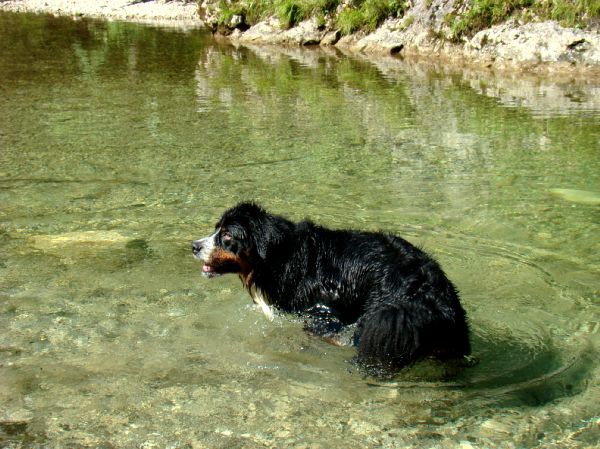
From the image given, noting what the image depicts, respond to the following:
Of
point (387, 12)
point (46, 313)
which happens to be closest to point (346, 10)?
point (387, 12)

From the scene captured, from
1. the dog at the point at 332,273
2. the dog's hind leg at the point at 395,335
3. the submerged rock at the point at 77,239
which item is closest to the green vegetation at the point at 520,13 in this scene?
the submerged rock at the point at 77,239

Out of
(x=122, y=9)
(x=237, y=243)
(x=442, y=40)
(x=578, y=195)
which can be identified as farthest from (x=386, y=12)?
(x=122, y=9)

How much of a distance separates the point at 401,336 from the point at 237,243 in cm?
131

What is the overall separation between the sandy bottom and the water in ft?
55.9

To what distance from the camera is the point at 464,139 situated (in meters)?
9.81

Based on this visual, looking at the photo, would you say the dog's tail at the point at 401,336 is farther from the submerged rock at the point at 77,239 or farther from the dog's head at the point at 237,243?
the submerged rock at the point at 77,239

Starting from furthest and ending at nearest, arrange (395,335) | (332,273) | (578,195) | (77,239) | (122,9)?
(122,9) < (578,195) < (77,239) < (332,273) < (395,335)

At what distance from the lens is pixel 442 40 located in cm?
1755

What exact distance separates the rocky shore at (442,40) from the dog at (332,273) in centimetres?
1146

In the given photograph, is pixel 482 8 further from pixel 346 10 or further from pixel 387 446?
pixel 387 446

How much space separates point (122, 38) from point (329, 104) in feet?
43.2

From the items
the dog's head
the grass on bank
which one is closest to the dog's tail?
the dog's head

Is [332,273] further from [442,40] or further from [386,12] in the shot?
Result: [386,12]

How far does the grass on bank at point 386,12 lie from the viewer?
49.8 ft
